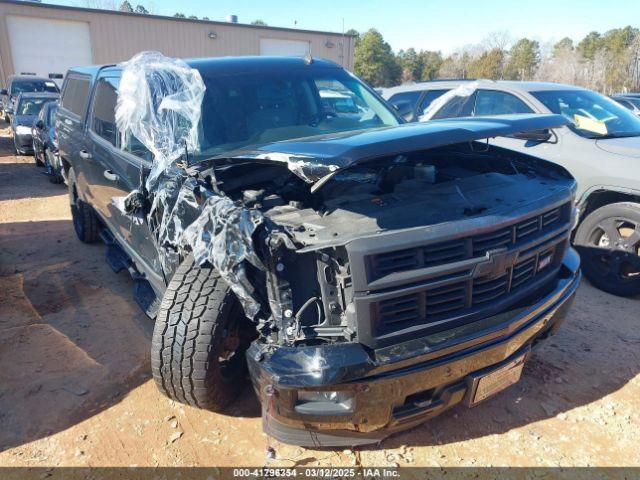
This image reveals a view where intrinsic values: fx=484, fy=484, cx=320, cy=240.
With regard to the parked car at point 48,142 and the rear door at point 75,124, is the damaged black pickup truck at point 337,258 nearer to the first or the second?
the rear door at point 75,124

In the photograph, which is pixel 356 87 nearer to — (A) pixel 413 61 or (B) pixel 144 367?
(B) pixel 144 367

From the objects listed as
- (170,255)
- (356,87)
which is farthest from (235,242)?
(356,87)

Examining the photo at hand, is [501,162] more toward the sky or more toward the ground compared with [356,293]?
more toward the sky

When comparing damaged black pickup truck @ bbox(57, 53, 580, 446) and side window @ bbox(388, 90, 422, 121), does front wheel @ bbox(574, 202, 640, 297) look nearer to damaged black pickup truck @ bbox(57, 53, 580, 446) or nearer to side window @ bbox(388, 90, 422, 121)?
damaged black pickup truck @ bbox(57, 53, 580, 446)

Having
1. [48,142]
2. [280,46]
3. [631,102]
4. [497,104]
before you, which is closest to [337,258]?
[497,104]

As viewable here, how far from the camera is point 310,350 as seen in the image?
2.09 m

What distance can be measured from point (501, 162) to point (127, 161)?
8.78 ft

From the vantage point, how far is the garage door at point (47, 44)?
22203 mm

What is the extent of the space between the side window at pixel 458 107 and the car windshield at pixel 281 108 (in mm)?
1873

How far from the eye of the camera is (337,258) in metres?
2.12

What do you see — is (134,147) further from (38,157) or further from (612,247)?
(38,157)

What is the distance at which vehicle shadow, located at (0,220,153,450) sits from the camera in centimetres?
299

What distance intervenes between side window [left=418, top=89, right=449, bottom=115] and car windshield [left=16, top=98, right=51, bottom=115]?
35.2 ft

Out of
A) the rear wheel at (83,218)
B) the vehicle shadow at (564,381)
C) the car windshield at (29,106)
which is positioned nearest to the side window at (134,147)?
the rear wheel at (83,218)
